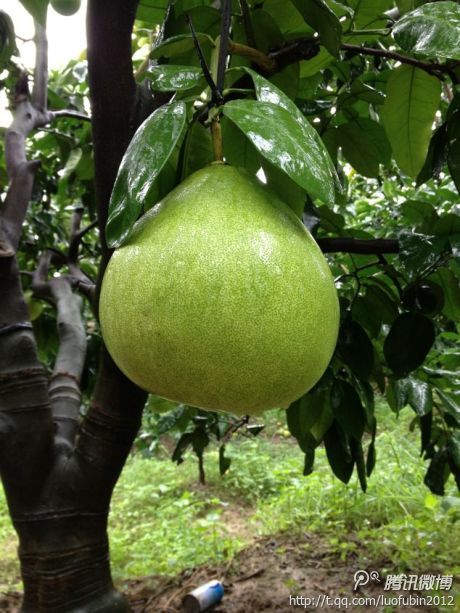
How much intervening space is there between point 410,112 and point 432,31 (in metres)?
0.37

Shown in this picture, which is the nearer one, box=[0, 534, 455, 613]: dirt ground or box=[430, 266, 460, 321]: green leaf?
box=[430, 266, 460, 321]: green leaf

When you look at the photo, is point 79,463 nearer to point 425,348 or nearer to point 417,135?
point 425,348

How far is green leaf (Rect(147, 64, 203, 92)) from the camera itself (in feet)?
1.73

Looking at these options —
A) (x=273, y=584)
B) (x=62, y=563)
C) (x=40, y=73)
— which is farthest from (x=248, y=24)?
(x=273, y=584)

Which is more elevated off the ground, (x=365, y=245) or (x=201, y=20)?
(x=201, y=20)

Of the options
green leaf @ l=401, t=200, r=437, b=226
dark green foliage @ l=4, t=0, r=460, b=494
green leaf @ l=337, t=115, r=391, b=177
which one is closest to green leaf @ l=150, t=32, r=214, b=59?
dark green foliage @ l=4, t=0, r=460, b=494

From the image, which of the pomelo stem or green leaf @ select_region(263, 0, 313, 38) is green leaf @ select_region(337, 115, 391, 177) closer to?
green leaf @ select_region(263, 0, 313, 38)

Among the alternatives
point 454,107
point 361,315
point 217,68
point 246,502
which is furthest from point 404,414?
point 217,68

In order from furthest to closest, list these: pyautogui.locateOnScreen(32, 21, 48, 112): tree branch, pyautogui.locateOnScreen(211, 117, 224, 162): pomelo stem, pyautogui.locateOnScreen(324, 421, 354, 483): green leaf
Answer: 1. pyautogui.locateOnScreen(32, 21, 48, 112): tree branch
2. pyautogui.locateOnScreen(324, 421, 354, 483): green leaf
3. pyautogui.locateOnScreen(211, 117, 224, 162): pomelo stem

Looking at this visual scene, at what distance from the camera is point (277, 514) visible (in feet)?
10.1

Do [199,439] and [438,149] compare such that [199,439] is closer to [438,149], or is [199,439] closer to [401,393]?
[401,393]

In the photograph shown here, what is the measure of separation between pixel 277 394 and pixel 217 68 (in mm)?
→ 309

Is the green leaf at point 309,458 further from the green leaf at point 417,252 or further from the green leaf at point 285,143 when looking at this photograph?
the green leaf at point 285,143

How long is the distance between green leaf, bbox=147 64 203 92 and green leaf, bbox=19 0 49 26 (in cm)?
21
